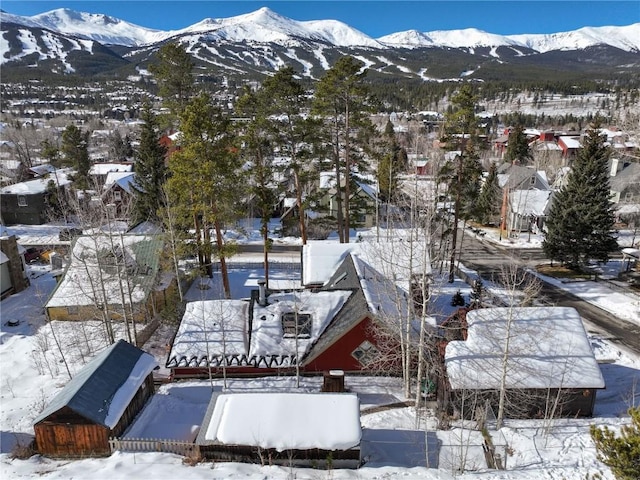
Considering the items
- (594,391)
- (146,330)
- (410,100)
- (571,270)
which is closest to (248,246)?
(146,330)

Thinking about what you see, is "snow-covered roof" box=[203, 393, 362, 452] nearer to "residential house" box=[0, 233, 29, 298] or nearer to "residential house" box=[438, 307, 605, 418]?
"residential house" box=[438, 307, 605, 418]

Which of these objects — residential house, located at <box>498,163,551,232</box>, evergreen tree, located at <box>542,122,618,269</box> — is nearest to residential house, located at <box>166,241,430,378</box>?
evergreen tree, located at <box>542,122,618,269</box>

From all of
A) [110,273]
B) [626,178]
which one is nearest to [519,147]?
[626,178]

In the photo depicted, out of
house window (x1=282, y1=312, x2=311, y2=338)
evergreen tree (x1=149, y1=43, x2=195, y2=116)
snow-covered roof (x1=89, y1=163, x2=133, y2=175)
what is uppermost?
evergreen tree (x1=149, y1=43, x2=195, y2=116)

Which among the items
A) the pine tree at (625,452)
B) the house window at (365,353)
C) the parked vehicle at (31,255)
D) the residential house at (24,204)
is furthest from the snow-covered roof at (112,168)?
the pine tree at (625,452)

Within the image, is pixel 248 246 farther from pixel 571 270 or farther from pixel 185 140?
pixel 571 270

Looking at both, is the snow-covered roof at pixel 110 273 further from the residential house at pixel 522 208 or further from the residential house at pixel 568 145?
the residential house at pixel 568 145
